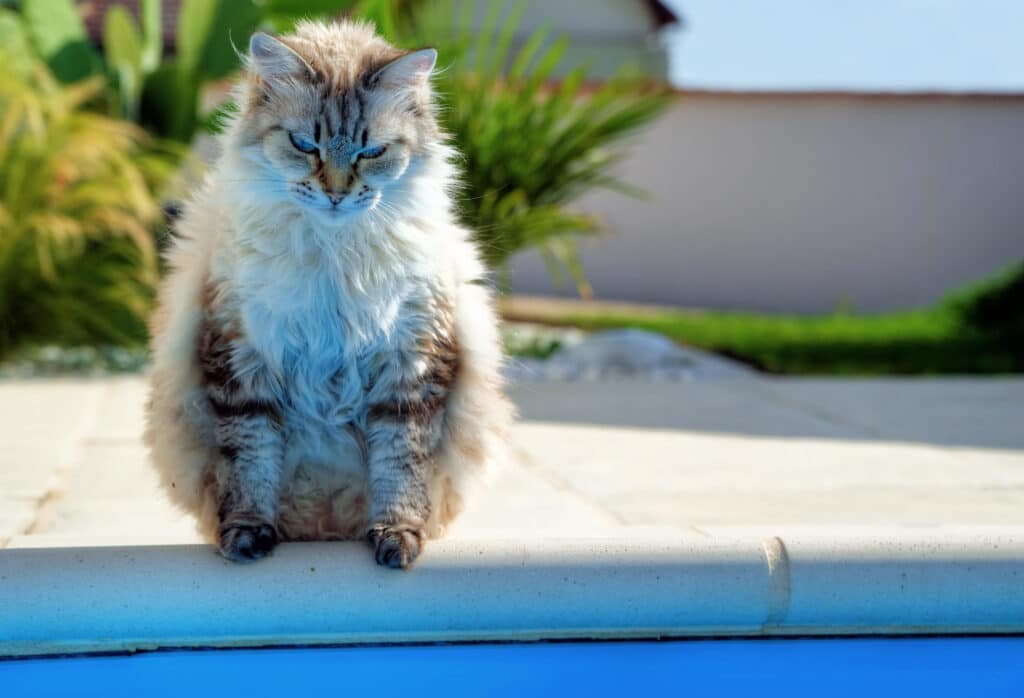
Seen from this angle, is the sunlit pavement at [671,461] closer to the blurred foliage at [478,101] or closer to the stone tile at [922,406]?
the stone tile at [922,406]

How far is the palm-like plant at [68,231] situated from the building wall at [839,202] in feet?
18.9

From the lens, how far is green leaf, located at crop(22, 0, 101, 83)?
8562 millimetres

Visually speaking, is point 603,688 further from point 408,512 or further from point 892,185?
point 892,185

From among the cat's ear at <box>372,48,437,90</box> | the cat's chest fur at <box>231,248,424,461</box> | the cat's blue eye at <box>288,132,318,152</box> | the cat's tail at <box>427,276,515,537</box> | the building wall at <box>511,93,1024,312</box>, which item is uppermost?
the cat's ear at <box>372,48,437,90</box>

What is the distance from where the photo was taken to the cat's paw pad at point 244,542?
256 cm

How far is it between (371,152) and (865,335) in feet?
22.9

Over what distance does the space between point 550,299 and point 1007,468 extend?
756 cm

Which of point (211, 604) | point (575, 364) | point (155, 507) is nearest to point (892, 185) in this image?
point (575, 364)

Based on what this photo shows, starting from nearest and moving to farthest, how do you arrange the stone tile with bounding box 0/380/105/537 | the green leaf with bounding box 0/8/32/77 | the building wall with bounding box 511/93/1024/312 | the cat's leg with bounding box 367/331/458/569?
the cat's leg with bounding box 367/331/458/569, the stone tile with bounding box 0/380/105/537, the green leaf with bounding box 0/8/32/77, the building wall with bounding box 511/93/1024/312

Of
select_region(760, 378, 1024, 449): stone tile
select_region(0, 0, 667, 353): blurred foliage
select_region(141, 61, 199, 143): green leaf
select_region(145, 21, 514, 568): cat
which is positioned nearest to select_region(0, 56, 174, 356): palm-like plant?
select_region(0, 0, 667, 353): blurred foliage

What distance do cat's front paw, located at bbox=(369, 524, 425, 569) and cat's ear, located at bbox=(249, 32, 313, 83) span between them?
0.94 m

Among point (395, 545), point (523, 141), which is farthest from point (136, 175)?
point (395, 545)

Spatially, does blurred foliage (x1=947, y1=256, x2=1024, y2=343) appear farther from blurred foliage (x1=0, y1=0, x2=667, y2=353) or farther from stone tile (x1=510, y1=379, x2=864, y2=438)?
stone tile (x1=510, y1=379, x2=864, y2=438)

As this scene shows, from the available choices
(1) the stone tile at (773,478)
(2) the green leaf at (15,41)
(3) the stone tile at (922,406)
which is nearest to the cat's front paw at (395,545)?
(1) the stone tile at (773,478)
